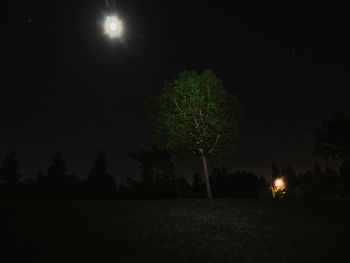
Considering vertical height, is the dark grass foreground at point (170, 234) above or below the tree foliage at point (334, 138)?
below

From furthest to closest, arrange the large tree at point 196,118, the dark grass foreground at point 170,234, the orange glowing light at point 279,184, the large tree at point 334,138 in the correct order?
1. the large tree at point 334,138
2. the orange glowing light at point 279,184
3. the large tree at point 196,118
4. the dark grass foreground at point 170,234

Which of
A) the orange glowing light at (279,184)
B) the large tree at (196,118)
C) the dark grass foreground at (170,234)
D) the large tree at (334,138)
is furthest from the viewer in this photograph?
the large tree at (334,138)

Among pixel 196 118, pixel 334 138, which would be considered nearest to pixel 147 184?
pixel 196 118

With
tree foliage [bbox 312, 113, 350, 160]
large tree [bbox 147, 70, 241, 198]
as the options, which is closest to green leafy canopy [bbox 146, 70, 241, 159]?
large tree [bbox 147, 70, 241, 198]

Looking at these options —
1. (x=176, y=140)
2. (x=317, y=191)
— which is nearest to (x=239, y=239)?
(x=176, y=140)

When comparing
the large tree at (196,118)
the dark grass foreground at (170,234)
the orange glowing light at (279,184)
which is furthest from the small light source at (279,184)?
the dark grass foreground at (170,234)

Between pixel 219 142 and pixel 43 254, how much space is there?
22.5 meters

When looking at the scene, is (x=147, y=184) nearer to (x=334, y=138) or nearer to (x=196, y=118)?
(x=196, y=118)

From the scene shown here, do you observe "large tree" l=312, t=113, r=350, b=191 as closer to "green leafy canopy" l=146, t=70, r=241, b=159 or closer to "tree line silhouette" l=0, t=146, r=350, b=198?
"tree line silhouette" l=0, t=146, r=350, b=198

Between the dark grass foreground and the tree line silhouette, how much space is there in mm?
15356

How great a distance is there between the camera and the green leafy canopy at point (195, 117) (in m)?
28.9

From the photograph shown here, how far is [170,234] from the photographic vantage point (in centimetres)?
1144

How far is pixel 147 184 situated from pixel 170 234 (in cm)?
3237

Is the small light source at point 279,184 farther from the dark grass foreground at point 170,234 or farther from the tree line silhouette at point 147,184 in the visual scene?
the dark grass foreground at point 170,234
